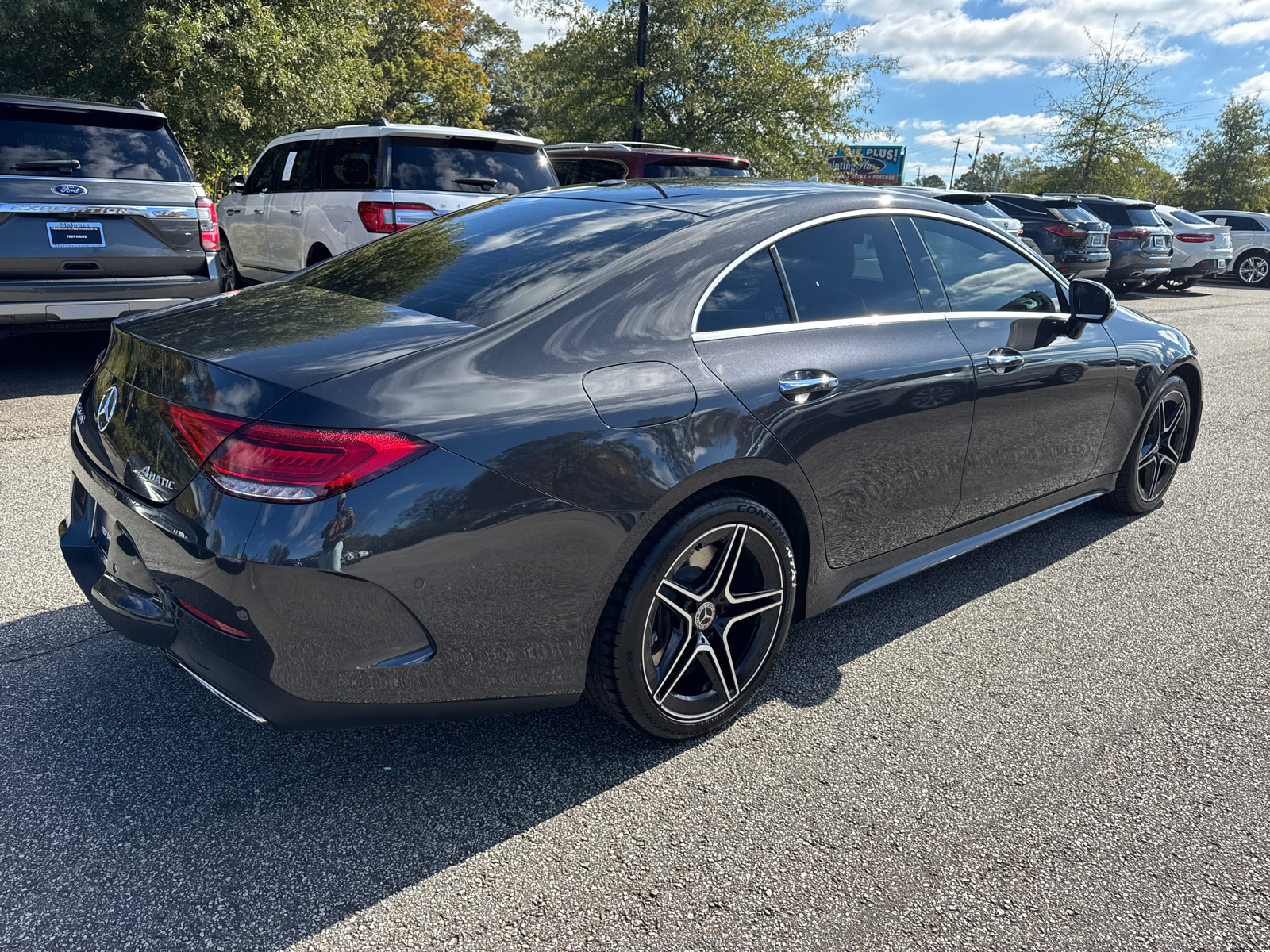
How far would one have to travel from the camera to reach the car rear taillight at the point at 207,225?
6.56m

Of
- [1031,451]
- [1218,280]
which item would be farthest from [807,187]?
[1218,280]

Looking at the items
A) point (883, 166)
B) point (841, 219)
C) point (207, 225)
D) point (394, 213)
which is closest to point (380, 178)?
point (394, 213)

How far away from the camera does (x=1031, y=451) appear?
370 cm

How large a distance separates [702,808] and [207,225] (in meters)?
5.96

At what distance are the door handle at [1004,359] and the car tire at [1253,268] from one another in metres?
24.8

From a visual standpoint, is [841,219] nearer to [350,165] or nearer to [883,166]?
[350,165]

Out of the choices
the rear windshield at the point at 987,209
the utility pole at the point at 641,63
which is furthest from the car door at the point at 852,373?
the utility pole at the point at 641,63

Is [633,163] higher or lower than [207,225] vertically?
higher

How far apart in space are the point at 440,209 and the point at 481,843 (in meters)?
6.23

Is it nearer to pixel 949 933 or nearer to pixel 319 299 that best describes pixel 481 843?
pixel 949 933

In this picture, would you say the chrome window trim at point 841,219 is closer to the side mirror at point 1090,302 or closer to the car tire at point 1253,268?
the side mirror at point 1090,302

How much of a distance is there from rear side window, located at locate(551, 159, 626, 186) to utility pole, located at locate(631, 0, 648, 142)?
32.9 feet

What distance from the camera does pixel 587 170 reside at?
1052 centimetres

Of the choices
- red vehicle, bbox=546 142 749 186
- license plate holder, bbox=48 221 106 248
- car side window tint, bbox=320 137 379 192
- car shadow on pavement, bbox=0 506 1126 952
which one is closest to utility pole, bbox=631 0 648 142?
red vehicle, bbox=546 142 749 186
